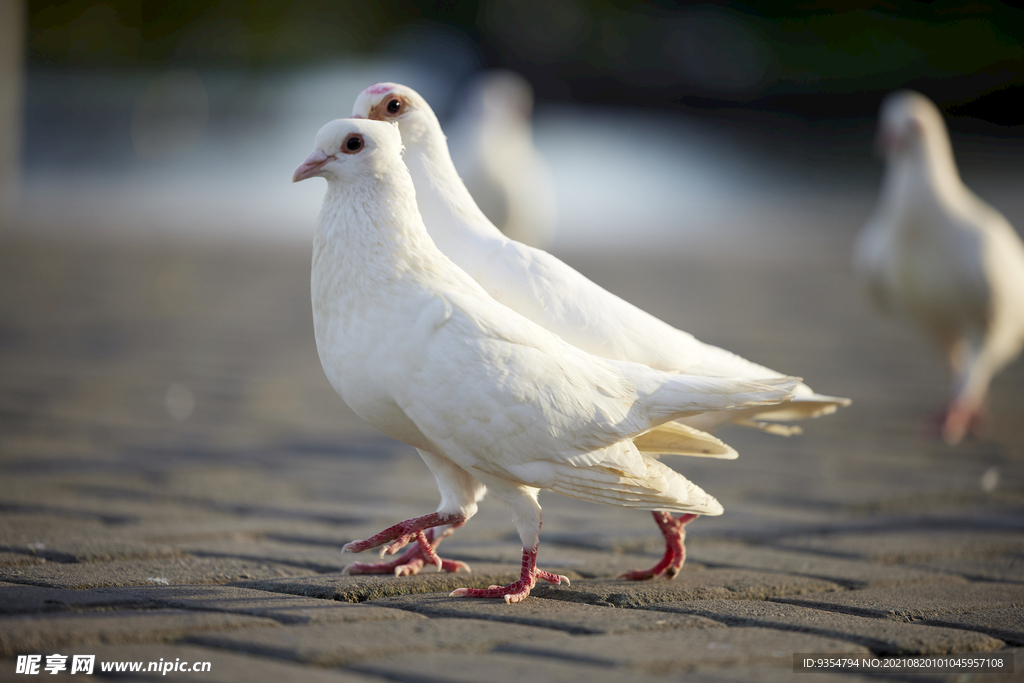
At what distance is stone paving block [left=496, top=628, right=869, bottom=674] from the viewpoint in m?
1.87

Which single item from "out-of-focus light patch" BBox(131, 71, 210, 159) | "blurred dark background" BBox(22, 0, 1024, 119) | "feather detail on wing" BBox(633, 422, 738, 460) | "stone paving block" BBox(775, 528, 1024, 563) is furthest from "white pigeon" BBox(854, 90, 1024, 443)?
"out-of-focus light patch" BBox(131, 71, 210, 159)

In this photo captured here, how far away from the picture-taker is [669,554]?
272 cm

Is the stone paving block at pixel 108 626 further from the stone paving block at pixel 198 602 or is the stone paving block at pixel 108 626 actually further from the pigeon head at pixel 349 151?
the pigeon head at pixel 349 151

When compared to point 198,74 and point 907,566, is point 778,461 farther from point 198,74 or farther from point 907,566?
point 198,74

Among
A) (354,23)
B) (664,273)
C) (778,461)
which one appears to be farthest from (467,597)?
(354,23)

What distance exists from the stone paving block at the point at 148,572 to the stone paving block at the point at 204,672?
528 millimetres

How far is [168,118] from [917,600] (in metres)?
30.6

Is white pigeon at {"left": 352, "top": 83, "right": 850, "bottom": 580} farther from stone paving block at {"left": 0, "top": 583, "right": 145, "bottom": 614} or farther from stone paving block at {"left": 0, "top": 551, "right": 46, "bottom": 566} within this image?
stone paving block at {"left": 0, "top": 551, "right": 46, "bottom": 566}

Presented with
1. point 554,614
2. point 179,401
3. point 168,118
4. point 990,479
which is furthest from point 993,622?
point 168,118

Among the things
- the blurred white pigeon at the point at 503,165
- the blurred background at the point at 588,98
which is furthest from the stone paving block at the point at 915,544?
the blurred background at the point at 588,98

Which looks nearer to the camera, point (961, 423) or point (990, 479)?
point (990, 479)

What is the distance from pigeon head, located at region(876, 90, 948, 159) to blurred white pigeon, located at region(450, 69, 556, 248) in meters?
2.71

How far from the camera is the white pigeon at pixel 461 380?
7.41 feet

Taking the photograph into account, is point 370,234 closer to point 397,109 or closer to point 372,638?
point 397,109
